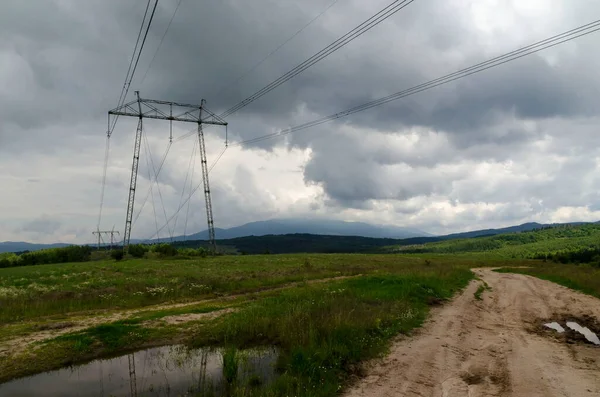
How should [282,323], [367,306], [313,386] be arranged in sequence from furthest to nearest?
[367,306] < [282,323] < [313,386]

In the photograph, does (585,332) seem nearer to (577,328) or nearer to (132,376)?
(577,328)

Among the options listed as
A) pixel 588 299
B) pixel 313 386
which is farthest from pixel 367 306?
pixel 588 299

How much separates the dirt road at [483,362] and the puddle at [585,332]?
1.24 m

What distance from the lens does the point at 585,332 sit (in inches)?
634

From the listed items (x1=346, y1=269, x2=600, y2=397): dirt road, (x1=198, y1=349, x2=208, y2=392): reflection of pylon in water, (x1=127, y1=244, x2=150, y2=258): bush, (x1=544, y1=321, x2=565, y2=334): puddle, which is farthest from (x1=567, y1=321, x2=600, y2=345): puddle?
(x1=127, y1=244, x2=150, y2=258): bush

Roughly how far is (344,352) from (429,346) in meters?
3.51

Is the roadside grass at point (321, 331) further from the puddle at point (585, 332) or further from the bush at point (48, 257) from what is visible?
the bush at point (48, 257)

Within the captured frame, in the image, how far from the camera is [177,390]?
402 inches

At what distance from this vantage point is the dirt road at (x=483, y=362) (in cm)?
910

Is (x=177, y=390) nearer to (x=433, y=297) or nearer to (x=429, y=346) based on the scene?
(x=429, y=346)

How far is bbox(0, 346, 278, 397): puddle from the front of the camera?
1034 centimetres

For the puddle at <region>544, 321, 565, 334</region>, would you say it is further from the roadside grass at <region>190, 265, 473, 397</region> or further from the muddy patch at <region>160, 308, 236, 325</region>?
the muddy patch at <region>160, 308, 236, 325</region>

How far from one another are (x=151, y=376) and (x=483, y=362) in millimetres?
10335

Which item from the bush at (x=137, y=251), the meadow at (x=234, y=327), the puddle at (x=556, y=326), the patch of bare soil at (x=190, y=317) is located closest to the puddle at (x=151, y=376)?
the meadow at (x=234, y=327)
